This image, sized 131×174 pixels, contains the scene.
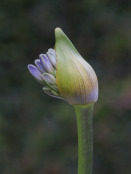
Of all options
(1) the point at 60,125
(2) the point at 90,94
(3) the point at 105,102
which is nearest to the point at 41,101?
(1) the point at 60,125

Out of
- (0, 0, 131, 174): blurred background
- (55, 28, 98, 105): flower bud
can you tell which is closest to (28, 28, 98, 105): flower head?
(55, 28, 98, 105): flower bud

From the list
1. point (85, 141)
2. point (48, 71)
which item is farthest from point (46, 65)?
point (85, 141)

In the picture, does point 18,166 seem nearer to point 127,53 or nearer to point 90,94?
point 127,53


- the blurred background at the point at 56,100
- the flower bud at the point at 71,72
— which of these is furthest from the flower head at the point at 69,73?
the blurred background at the point at 56,100

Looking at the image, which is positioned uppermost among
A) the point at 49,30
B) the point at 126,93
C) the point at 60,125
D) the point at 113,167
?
the point at 49,30

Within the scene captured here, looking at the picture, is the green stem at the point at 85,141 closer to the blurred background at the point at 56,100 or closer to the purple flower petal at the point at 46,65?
the purple flower petal at the point at 46,65

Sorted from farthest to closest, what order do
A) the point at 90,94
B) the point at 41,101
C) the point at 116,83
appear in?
1. the point at 41,101
2. the point at 116,83
3. the point at 90,94

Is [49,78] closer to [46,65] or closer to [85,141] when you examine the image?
[46,65]
